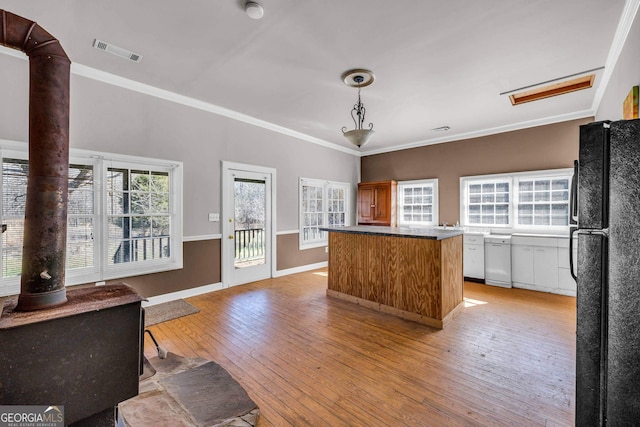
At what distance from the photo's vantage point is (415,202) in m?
6.48

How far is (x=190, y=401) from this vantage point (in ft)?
6.36

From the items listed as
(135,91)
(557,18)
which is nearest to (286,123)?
(135,91)

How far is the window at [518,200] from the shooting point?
Result: 4.72 meters

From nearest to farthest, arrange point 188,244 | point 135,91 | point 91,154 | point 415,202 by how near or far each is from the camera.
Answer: point 91,154 < point 135,91 < point 188,244 < point 415,202

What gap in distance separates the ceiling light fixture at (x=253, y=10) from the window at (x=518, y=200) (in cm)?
490

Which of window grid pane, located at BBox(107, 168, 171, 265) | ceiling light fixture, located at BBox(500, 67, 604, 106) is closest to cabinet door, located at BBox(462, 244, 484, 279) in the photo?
ceiling light fixture, located at BBox(500, 67, 604, 106)

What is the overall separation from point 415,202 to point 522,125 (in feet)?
7.98

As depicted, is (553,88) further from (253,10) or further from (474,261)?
(253,10)

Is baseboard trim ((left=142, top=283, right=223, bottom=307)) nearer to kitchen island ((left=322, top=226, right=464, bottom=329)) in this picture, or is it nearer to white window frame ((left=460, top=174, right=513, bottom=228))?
kitchen island ((left=322, top=226, right=464, bottom=329))

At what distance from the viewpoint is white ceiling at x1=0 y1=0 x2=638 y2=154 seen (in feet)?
7.27

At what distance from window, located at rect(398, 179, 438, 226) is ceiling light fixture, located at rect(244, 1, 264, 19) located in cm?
494

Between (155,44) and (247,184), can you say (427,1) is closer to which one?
(155,44)

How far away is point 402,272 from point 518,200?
3.21 m

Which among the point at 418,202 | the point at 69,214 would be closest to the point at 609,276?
the point at 69,214
